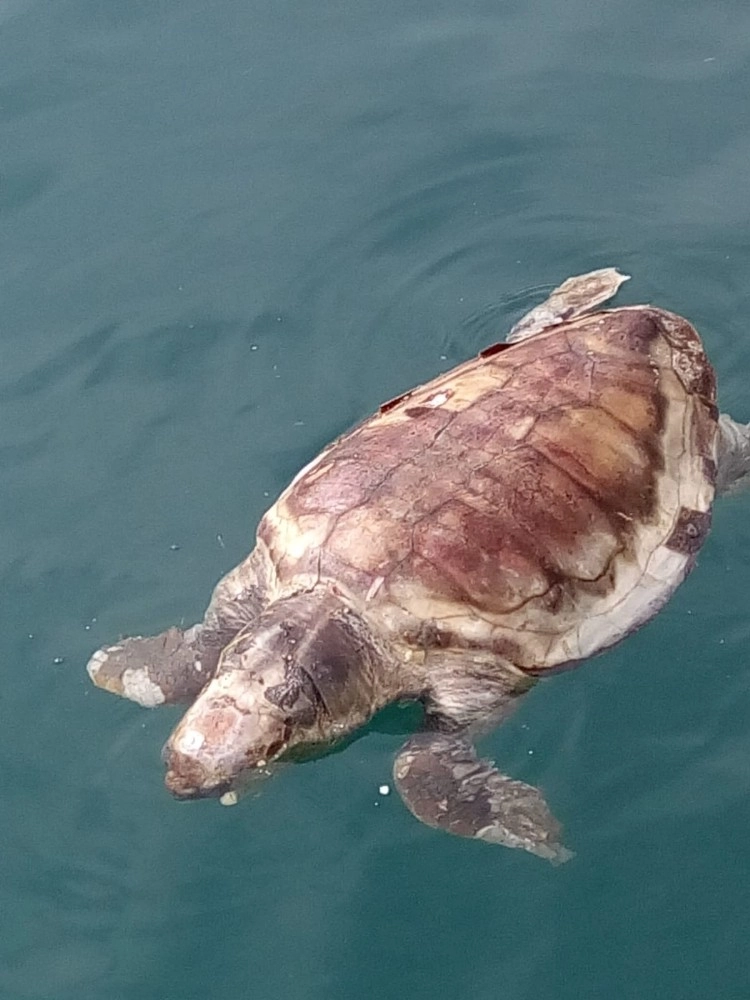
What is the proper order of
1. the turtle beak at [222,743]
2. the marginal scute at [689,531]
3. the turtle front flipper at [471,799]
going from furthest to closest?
the marginal scute at [689,531], the turtle front flipper at [471,799], the turtle beak at [222,743]

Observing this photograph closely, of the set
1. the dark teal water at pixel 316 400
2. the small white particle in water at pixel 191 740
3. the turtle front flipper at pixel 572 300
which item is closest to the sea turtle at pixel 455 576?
the small white particle in water at pixel 191 740

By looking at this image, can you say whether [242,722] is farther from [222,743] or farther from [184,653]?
[184,653]

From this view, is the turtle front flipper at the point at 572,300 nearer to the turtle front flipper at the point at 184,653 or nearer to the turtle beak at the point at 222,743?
the turtle front flipper at the point at 184,653

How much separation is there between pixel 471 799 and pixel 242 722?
757 mm

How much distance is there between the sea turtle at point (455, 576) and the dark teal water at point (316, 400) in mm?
218

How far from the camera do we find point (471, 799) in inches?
158

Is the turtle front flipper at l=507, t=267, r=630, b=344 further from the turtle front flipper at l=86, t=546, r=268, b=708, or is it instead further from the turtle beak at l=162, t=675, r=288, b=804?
the turtle beak at l=162, t=675, r=288, b=804

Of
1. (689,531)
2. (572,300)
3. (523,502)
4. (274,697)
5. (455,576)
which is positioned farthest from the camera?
(572,300)

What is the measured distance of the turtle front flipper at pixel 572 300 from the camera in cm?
547

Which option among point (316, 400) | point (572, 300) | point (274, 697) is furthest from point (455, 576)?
point (572, 300)

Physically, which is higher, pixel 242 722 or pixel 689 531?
pixel 242 722

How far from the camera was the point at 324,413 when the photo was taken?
5.52m

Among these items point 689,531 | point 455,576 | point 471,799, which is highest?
point 455,576

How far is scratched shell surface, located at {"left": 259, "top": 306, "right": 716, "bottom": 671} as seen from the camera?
13.2 feet
